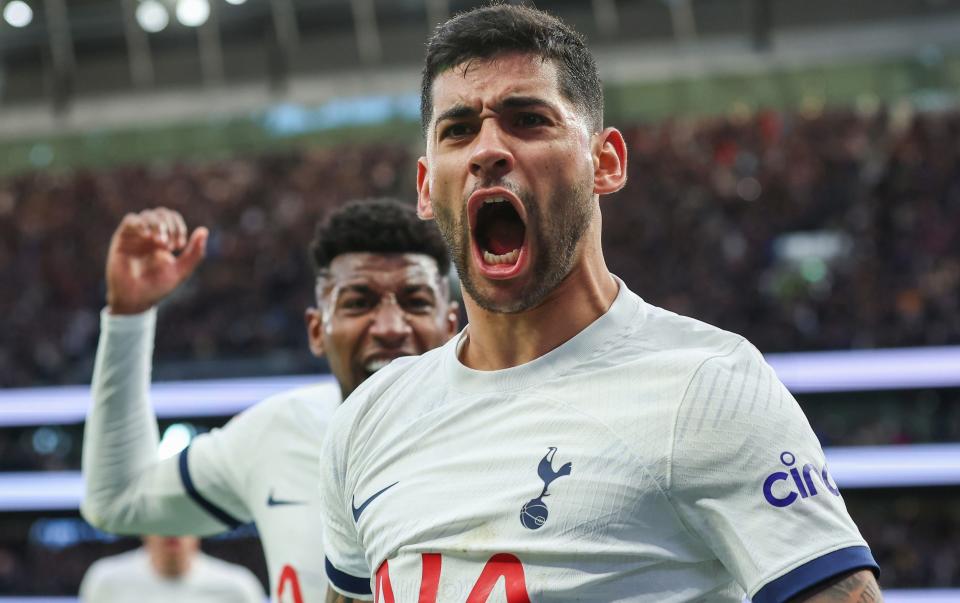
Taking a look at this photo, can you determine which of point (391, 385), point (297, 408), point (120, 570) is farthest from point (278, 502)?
point (120, 570)

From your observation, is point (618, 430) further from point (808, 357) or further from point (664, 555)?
point (808, 357)

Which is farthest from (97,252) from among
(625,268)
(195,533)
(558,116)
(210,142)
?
(558,116)

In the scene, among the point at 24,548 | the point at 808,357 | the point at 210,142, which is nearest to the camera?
the point at 808,357

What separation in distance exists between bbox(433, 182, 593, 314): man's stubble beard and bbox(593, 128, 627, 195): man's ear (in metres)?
0.06

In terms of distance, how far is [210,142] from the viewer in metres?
15.1

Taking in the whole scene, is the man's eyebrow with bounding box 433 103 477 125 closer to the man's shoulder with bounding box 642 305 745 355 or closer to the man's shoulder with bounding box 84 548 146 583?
the man's shoulder with bounding box 642 305 745 355

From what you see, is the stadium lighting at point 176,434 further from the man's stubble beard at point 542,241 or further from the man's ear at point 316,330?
the man's stubble beard at point 542,241

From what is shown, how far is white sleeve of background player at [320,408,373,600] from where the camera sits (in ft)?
5.82

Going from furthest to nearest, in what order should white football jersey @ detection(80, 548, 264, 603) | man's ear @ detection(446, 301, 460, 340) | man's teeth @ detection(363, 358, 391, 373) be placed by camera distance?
1. white football jersey @ detection(80, 548, 264, 603)
2. man's ear @ detection(446, 301, 460, 340)
3. man's teeth @ detection(363, 358, 391, 373)

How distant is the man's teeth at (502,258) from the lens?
159cm

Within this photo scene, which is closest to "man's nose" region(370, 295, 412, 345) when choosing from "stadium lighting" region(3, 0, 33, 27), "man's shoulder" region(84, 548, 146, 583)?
"man's shoulder" region(84, 548, 146, 583)

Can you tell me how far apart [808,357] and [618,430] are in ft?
21.9

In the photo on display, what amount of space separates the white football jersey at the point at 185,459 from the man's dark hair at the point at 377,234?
383mm

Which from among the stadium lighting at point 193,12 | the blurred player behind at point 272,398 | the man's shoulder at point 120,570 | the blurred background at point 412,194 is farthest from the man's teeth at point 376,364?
the stadium lighting at point 193,12
